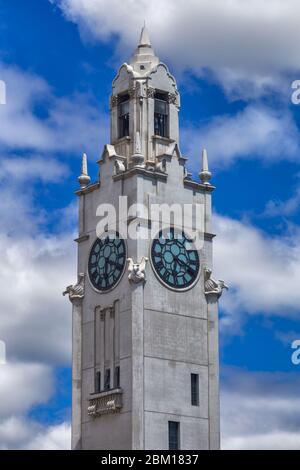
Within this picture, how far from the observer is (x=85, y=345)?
10581 cm

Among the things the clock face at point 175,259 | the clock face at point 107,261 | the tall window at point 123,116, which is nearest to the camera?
the clock face at point 175,259

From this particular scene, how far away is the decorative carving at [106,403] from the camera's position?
10162 cm

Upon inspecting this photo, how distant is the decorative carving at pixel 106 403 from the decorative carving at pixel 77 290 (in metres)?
6.45

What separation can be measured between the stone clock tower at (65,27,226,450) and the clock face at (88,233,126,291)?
8cm

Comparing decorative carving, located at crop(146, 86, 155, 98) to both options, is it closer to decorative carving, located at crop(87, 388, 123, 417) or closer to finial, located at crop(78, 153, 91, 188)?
finial, located at crop(78, 153, 91, 188)

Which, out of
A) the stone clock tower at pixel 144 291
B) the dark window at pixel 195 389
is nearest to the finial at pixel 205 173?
the stone clock tower at pixel 144 291

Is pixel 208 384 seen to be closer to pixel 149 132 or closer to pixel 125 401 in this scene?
pixel 125 401

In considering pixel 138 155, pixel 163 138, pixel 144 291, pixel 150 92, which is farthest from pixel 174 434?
pixel 150 92

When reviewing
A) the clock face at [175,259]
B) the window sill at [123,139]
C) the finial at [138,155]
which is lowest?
the clock face at [175,259]

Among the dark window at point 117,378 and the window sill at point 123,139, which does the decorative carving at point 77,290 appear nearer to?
the dark window at point 117,378

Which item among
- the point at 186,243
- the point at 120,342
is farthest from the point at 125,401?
the point at 186,243
